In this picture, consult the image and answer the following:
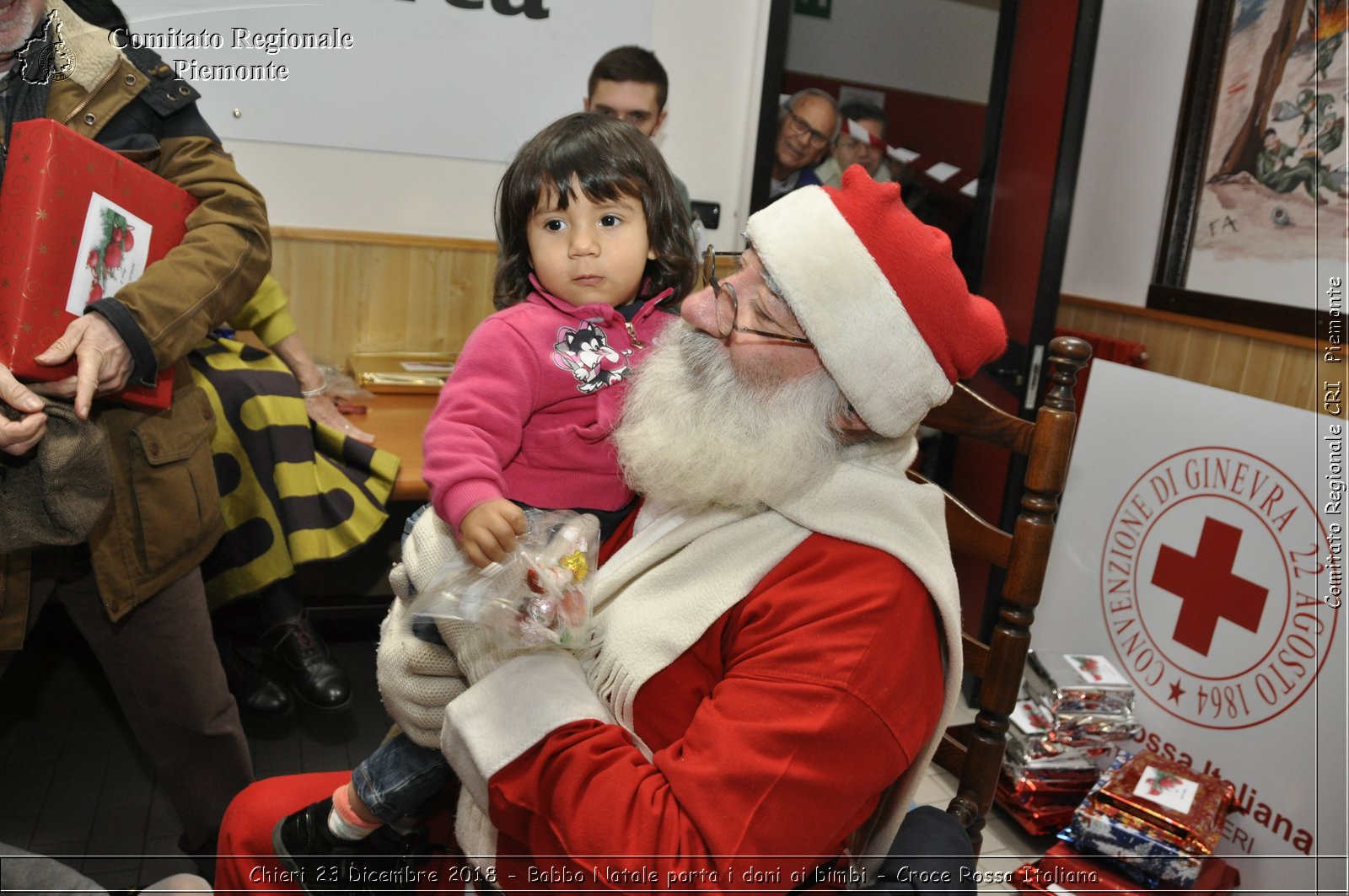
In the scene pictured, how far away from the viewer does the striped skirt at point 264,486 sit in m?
2.30

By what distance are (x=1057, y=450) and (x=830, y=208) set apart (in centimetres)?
60

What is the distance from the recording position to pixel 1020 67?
3.22 metres

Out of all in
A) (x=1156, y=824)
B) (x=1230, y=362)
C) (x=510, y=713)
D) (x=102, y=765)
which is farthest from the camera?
(x=1230, y=362)

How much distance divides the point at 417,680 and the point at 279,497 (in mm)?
1293

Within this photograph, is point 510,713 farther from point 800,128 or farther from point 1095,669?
point 800,128

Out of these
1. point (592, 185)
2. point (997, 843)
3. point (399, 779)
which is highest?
point (592, 185)

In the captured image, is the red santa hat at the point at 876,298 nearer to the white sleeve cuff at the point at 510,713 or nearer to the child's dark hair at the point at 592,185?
the child's dark hair at the point at 592,185

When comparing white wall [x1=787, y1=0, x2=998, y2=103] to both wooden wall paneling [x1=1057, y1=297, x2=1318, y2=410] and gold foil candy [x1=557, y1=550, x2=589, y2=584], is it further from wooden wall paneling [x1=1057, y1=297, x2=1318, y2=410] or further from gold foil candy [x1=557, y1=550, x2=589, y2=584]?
gold foil candy [x1=557, y1=550, x2=589, y2=584]

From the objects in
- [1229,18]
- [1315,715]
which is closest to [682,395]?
[1315,715]

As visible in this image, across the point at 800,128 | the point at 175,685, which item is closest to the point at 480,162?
the point at 800,128

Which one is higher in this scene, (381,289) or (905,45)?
(905,45)

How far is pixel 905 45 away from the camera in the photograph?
12.9 feet

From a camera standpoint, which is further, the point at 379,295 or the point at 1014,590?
the point at 379,295

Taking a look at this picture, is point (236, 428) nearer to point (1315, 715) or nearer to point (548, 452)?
point (548, 452)
